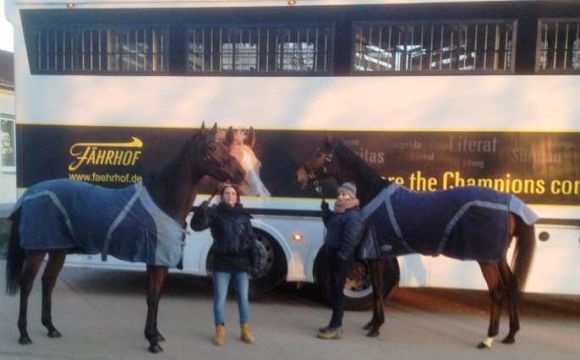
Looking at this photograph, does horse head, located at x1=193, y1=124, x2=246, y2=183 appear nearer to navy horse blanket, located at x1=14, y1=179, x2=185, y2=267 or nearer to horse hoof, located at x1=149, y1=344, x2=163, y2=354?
navy horse blanket, located at x1=14, y1=179, x2=185, y2=267

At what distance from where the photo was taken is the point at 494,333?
5180 mm

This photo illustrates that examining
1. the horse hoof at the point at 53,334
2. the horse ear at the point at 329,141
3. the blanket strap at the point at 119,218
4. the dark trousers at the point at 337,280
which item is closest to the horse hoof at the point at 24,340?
the horse hoof at the point at 53,334

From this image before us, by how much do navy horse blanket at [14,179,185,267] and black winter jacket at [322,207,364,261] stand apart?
4.42 ft

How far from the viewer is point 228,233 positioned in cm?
488

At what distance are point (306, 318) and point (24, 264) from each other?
2.84m

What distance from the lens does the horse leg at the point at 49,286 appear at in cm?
523

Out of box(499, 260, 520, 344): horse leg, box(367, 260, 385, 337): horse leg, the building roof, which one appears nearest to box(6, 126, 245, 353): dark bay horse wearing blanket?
box(367, 260, 385, 337): horse leg

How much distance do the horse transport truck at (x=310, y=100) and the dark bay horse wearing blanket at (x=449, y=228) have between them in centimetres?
62

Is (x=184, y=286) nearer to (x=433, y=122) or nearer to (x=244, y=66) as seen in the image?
(x=244, y=66)

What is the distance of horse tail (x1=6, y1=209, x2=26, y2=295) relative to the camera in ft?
17.0

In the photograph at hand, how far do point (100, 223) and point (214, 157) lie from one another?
1.14 meters

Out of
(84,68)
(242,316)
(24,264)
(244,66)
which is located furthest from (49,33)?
(242,316)

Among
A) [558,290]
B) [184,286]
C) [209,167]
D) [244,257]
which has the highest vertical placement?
[209,167]

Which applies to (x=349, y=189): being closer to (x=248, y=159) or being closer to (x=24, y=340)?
(x=248, y=159)
